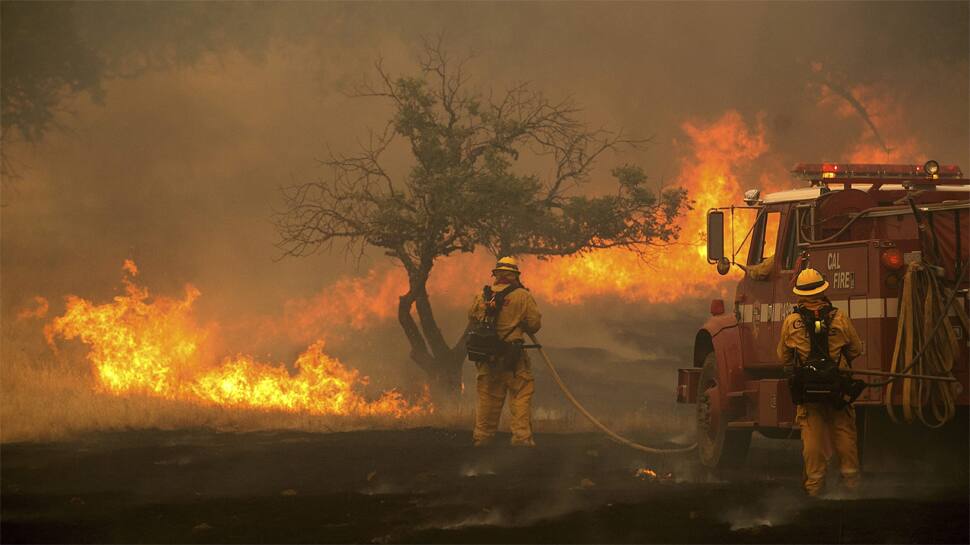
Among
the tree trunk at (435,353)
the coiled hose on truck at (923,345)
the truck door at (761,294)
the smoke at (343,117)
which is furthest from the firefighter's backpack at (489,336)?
the smoke at (343,117)

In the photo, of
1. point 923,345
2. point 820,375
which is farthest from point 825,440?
point 923,345

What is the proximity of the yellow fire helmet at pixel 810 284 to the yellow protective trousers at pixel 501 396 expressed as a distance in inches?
219

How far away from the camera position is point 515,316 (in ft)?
50.0

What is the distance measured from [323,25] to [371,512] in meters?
27.3

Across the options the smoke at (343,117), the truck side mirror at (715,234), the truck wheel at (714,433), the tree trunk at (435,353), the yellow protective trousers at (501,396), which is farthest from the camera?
the smoke at (343,117)

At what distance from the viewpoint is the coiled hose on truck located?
32.5 feet

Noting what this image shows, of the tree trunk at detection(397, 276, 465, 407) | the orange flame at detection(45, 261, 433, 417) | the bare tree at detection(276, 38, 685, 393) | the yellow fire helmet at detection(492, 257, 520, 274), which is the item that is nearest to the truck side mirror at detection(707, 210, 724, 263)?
the yellow fire helmet at detection(492, 257, 520, 274)

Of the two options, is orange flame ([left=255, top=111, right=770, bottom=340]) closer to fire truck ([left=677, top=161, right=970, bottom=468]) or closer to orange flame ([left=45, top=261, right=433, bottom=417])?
orange flame ([left=45, top=261, right=433, bottom=417])

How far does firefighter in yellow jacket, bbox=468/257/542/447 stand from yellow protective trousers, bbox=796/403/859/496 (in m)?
5.44

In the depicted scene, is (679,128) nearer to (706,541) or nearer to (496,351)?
(496,351)

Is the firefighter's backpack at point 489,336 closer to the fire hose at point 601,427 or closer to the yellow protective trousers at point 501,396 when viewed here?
the yellow protective trousers at point 501,396

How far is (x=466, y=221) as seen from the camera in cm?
2114

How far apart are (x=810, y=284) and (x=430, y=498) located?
364cm

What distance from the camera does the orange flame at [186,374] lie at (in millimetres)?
20562
